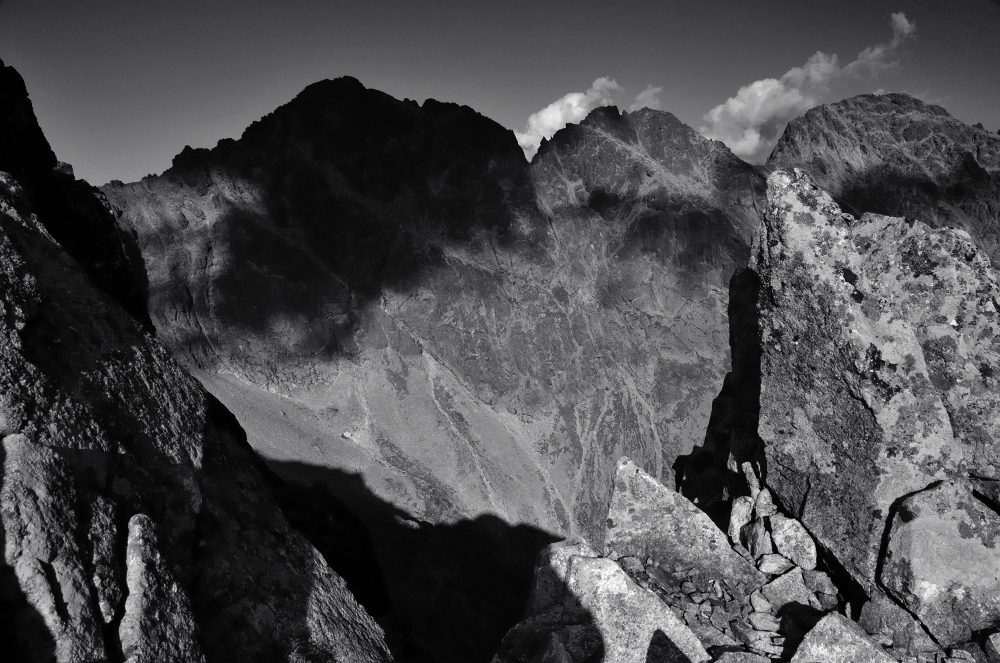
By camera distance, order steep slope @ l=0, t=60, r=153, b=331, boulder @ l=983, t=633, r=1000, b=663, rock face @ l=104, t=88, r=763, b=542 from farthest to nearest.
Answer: rock face @ l=104, t=88, r=763, b=542 < steep slope @ l=0, t=60, r=153, b=331 < boulder @ l=983, t=633, r=1000, b=663

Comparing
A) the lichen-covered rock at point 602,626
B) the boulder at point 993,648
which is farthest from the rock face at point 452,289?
the boulder at point 993,648

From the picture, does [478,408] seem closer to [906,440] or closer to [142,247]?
[142,247]

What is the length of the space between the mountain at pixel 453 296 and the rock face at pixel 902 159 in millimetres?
17865

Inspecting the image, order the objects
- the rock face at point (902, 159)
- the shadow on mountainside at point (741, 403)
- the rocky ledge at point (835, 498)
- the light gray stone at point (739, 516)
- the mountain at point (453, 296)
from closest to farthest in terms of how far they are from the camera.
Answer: the rocky ledge at point (835, 498), the light gray stone at point (739, 516), the shadow on mountainside at point (741, 403), the mountain at point (453, 296), the rock face at point (902, 159)

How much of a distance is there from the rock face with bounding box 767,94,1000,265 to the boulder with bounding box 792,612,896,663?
92.2 metres

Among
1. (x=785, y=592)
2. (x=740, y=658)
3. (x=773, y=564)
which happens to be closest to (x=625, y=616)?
(x=740, y=658)

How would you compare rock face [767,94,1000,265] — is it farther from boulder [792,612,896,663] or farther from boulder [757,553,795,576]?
boulder [792,612,896,663]

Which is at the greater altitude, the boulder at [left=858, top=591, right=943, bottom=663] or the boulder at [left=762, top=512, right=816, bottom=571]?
the boulder at [left=762, top=512, right=816, bottom=571]

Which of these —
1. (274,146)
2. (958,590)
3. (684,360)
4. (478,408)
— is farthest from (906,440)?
(274,146)

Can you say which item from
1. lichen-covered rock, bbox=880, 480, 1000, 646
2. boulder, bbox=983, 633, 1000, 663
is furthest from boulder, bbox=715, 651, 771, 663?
boulder, bbox=983, 633, 1000, 663

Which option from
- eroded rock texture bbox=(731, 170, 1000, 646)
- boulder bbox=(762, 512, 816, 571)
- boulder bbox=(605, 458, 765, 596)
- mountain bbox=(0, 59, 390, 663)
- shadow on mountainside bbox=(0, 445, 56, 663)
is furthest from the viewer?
boulder bbox=(762, 512, 816, 571)

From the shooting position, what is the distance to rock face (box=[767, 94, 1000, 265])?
273ft

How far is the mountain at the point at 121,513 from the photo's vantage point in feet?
13.7

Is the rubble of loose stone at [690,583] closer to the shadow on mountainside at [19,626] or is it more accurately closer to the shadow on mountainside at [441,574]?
the shadow on mountainside at [19,626]
